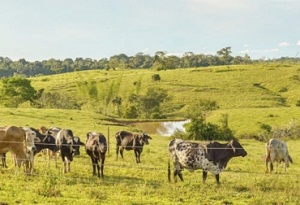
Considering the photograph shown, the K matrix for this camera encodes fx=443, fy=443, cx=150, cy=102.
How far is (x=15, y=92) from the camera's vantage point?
61656 mm

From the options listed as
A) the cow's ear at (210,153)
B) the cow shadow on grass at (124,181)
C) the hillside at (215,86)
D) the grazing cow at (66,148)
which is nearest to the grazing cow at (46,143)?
the grazing cow at (66,148)

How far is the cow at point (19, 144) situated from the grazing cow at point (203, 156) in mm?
5103

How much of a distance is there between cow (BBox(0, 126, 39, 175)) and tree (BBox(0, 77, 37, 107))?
148 ft

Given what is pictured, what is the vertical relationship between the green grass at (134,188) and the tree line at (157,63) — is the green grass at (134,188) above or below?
below

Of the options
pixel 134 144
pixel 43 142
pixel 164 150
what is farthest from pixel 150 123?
pixel 43 142

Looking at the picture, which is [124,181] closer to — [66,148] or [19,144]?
[66,148]

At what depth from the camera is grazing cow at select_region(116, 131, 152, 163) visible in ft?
73.6

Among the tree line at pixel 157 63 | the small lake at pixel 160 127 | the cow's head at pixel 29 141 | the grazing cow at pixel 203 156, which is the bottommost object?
the small lake at pixel 160 127

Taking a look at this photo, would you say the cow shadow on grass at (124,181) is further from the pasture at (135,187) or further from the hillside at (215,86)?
the hillside at (215,86)

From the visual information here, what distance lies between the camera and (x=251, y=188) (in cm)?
1509

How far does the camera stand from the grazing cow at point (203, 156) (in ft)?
52.3

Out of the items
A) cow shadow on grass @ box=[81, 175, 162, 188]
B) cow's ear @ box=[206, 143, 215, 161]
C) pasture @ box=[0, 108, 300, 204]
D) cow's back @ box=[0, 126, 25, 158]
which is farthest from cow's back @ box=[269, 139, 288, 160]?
cow's back @ box=[0, 126, 25, 158]

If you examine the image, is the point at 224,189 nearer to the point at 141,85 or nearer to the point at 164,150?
the point at 164,150

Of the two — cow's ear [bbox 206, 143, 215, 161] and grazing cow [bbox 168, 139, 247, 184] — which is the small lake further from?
cow's ear [bbox 206, 143, 215, 161]
